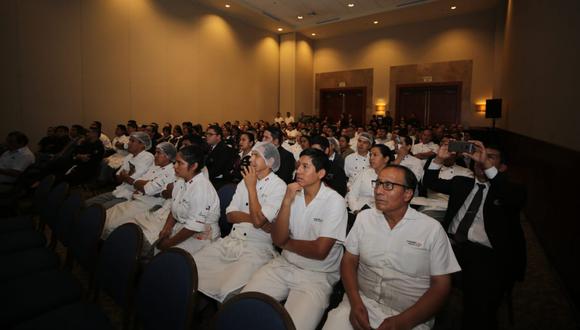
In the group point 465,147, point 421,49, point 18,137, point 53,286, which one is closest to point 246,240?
point 53,286

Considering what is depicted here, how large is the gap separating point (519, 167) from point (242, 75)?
11810 mm

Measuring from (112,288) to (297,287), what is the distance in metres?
1.18

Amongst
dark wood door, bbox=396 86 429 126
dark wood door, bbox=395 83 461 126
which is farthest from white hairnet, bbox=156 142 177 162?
dark wood door, bbox=395 83 461 126

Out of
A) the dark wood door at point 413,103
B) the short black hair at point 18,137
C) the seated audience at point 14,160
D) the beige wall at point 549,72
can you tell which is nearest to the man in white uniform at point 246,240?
the beige wall at point 549,72

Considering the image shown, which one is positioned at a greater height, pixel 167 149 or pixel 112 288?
pixel 167 149

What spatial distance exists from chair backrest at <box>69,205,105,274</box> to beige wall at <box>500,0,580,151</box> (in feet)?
14.6

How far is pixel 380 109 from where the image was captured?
51.9ft

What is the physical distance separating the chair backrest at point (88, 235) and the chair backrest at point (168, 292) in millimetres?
775

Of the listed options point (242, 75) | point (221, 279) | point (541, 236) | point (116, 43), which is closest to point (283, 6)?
point (242, 75)

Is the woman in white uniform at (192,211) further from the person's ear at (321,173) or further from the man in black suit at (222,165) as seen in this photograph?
the man in black suit at (222,165)

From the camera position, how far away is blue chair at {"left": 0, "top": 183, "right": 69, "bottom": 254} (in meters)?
2.84

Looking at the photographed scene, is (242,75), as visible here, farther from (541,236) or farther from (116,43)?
(541,236)

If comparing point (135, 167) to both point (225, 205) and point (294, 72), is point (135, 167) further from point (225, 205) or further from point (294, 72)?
point (294, 72)

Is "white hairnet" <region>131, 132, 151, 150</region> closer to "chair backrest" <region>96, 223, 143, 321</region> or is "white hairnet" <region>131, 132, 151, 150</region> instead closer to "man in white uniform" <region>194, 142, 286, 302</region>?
"man in white uniform" <region>194, 142, 286, 302</region>
